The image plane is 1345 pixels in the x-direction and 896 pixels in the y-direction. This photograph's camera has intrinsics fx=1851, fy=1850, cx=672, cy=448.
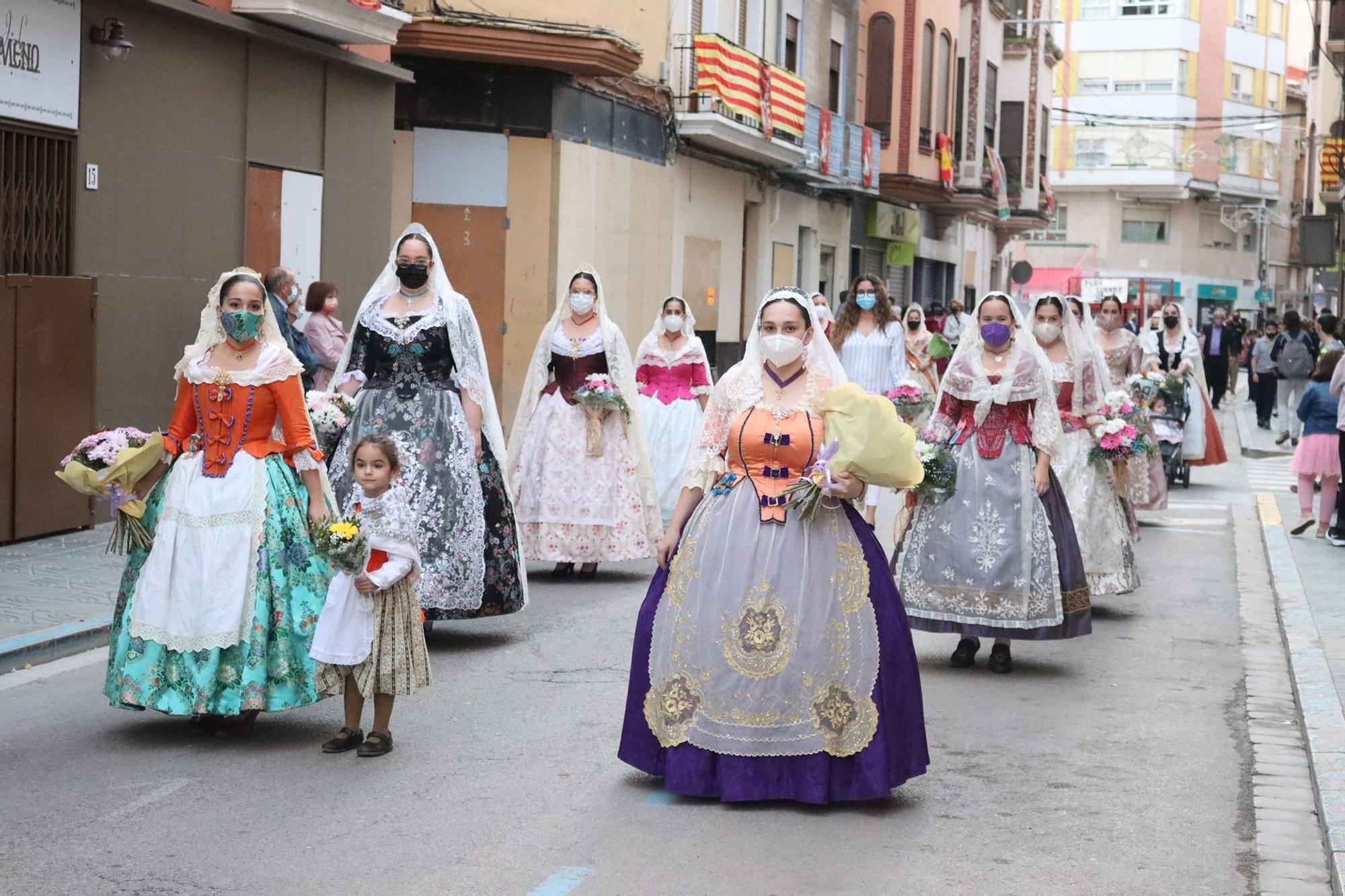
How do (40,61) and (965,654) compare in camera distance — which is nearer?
(965,654)

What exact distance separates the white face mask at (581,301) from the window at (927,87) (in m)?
29.6

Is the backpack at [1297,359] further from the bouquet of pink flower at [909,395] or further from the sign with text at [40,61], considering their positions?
the sign with text at [40,61]

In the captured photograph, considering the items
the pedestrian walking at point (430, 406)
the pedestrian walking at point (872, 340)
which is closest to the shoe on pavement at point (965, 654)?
the pedestrian walking at point (430, 406)

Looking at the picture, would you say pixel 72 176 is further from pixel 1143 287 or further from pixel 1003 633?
pixel 1143 287

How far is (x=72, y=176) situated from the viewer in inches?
532

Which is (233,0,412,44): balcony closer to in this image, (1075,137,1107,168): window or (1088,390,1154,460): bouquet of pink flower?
(1088,390,1154,460): bouquet of pink flower

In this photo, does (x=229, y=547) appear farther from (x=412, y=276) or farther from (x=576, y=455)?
(x=576, y=455)

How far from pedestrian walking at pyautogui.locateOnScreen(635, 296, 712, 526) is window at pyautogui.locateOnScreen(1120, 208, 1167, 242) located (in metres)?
60.0

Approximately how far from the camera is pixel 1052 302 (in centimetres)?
1127

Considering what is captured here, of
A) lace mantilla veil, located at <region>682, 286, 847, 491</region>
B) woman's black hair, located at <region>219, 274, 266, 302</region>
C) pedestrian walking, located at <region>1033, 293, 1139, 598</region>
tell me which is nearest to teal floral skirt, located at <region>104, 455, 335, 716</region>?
woman's black hair, located at <region>219, 274, 266, 302</region>

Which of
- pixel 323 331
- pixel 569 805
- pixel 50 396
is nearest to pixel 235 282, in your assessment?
pixel 569 805

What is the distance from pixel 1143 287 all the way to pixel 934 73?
95.3ft

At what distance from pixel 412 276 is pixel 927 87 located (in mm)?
33585

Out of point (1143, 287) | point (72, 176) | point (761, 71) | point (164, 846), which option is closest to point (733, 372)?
point (164, 846)
